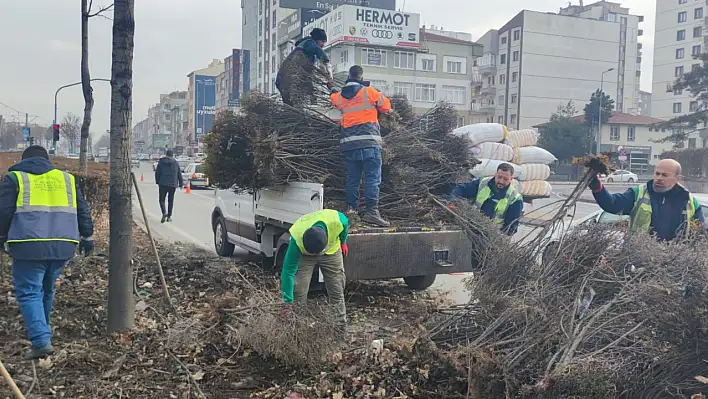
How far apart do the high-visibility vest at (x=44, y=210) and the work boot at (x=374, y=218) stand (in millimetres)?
3119

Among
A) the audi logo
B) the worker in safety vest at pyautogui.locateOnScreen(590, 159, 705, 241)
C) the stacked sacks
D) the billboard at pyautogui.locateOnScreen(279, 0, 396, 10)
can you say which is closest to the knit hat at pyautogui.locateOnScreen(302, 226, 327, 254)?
the worker in safety vest at pyautogui.locateOnScreen(590, 159, 705, 241)

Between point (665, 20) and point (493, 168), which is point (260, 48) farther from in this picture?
point (493, 168)

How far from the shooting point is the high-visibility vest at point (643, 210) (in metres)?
5.07

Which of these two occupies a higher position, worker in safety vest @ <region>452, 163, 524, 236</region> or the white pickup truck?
worker in safety vest @ <region>452, 163, 524, 236</region>

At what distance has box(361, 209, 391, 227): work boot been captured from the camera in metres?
6.93

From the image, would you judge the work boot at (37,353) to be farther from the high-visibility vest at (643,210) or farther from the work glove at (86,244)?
the high-visibility vest at (643,210)

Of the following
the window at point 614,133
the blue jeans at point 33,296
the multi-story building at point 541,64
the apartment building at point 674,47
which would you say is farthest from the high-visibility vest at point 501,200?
the apartment building at point 674,47

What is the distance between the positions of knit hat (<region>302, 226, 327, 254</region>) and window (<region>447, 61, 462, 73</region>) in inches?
2290

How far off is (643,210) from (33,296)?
5.01m

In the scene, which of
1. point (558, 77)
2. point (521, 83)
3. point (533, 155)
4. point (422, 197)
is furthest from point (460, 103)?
point (422, 197)

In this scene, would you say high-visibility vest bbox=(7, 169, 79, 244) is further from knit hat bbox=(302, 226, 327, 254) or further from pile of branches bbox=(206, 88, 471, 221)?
pile of branches bbox=(206, 88, 471, 221)

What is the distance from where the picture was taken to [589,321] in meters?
3.81

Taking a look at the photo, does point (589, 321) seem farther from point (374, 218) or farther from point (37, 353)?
point (37, 353)

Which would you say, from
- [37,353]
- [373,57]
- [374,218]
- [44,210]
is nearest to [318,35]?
[374,218]
